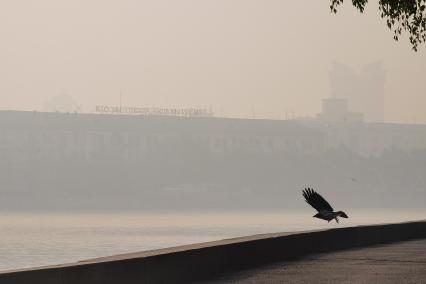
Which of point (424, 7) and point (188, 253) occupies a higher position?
point (424, 7)

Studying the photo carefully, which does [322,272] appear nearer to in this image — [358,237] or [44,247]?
[358,237]

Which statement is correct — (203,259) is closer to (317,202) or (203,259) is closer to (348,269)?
(348,269)

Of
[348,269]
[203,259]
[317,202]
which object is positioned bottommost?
[348,269]

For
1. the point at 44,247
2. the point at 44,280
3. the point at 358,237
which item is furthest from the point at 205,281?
the point at 44,247

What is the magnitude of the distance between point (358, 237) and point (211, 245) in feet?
28.2

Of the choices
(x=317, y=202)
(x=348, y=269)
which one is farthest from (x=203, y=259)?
(x=317, y=202)

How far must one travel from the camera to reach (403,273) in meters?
23.1

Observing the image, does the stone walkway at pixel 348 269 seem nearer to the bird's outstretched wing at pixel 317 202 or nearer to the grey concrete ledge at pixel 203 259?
the grey concrete ledge at pixel 203 259

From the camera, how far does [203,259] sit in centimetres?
2222

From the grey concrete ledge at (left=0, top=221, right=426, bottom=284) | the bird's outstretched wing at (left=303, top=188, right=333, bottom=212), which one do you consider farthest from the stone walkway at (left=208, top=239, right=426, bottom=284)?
the bird's outstretched wing at (left=303, top=188, right=333, bottom=212)

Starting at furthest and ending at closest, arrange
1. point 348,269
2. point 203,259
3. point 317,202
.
A: point 317,202, point 348,269, point 203,259

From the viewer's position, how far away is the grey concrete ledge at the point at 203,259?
1761 centimetres

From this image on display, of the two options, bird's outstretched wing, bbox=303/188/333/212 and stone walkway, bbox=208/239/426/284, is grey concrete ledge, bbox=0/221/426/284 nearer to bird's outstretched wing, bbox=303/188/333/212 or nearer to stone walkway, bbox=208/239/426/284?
stone walkway, bbox=208/239/426/284

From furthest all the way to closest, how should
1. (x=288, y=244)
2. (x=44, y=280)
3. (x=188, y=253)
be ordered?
(x=288, y=244) → (x=188, y=253) → (x=44, y=280)
